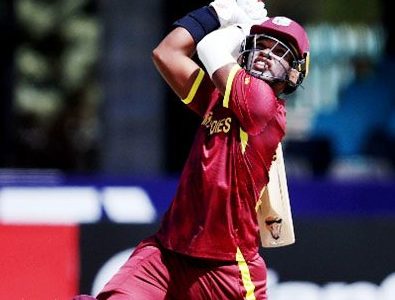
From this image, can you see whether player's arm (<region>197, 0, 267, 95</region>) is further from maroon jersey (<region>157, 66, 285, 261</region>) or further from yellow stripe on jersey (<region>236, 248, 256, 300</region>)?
yellow stripe on jersey (<region>236, 248, 256, 300</region>)

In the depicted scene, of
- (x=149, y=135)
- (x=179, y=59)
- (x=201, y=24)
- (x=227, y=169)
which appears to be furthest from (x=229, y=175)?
(x=149, y=135)

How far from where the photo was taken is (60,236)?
24.2ft

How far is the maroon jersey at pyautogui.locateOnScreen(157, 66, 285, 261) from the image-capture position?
5438mm

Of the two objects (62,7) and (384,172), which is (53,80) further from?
(384,172)

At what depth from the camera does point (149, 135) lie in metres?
11.6

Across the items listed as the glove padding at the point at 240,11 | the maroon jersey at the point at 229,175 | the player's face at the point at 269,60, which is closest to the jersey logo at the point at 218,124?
the maroon jersey at the point at 229,175

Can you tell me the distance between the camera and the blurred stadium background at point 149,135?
7.75 metres

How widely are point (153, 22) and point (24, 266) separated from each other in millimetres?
4680

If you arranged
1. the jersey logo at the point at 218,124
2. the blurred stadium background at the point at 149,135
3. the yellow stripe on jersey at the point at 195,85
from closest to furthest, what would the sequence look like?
1. the jersey logo at the point at 218,124
2. the yellow stripe on jersey at the point at 195,85
3. the blurred stadium background at the point at 149,135

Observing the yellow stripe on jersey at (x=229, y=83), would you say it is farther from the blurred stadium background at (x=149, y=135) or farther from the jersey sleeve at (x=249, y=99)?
the blurred stadium background at (x=149, y=135)

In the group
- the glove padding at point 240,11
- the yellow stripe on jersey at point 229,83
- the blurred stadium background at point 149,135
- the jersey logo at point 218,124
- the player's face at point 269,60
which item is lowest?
the blurred stadium background at point 149,135

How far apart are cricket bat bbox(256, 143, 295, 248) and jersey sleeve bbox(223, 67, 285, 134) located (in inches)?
10.2

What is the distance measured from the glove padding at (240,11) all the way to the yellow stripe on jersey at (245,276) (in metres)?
0.96

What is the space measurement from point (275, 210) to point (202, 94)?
0.59m
